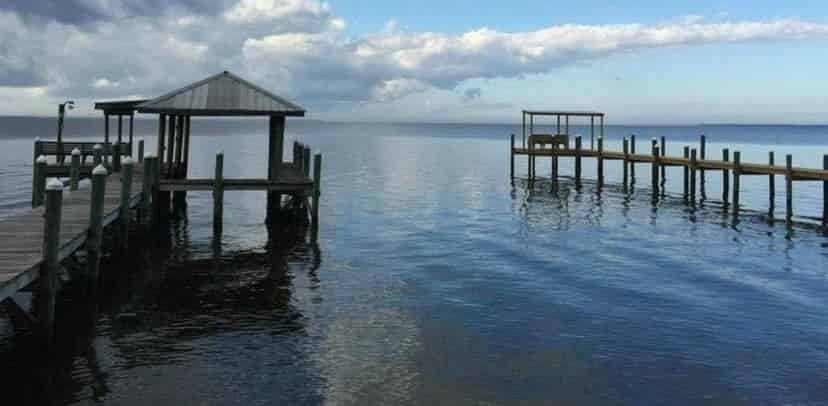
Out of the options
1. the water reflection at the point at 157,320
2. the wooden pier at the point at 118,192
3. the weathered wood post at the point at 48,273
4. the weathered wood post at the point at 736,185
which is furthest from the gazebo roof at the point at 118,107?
the weathered wood post at the point at 736,185

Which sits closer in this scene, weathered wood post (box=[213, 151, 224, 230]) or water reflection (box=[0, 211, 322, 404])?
water reflection (box=[0, 211, 322, 404])

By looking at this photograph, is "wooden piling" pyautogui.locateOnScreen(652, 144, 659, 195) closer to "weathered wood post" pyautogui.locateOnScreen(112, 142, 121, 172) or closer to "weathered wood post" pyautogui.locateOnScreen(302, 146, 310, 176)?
"weathered wood post" pyautogui.locateOnScreen(302, 146, 310, 176)

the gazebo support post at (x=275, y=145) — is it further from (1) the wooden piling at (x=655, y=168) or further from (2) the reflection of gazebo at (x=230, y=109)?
(1) the wooden piling at (x=655, y=168)

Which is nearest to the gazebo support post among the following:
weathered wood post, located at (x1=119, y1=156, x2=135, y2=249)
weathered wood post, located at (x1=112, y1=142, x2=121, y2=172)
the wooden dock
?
weathered wood post, located at (x1=119, y1=156, x2=135, y2=249)

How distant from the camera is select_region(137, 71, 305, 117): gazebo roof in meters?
22.0

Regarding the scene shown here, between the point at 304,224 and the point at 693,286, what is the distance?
44.3 feet

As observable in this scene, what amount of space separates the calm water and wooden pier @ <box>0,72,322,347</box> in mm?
915

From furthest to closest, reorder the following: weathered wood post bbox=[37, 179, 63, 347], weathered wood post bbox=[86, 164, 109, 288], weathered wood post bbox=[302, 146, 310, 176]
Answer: weathered wood post bbox=[302, 146, 310, 176], weathered wood post bbox=[86, 164, 109, 288], weathered wood post bbox=[37, 179, 63, 347]

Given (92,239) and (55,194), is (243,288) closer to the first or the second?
(92,239)

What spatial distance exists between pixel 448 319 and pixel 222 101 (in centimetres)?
1237

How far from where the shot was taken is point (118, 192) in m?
20.8

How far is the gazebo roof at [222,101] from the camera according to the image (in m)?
22.0

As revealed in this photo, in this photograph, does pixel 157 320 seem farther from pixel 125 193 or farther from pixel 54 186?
pixel 125 193

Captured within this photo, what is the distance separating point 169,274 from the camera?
17125 millimetres
